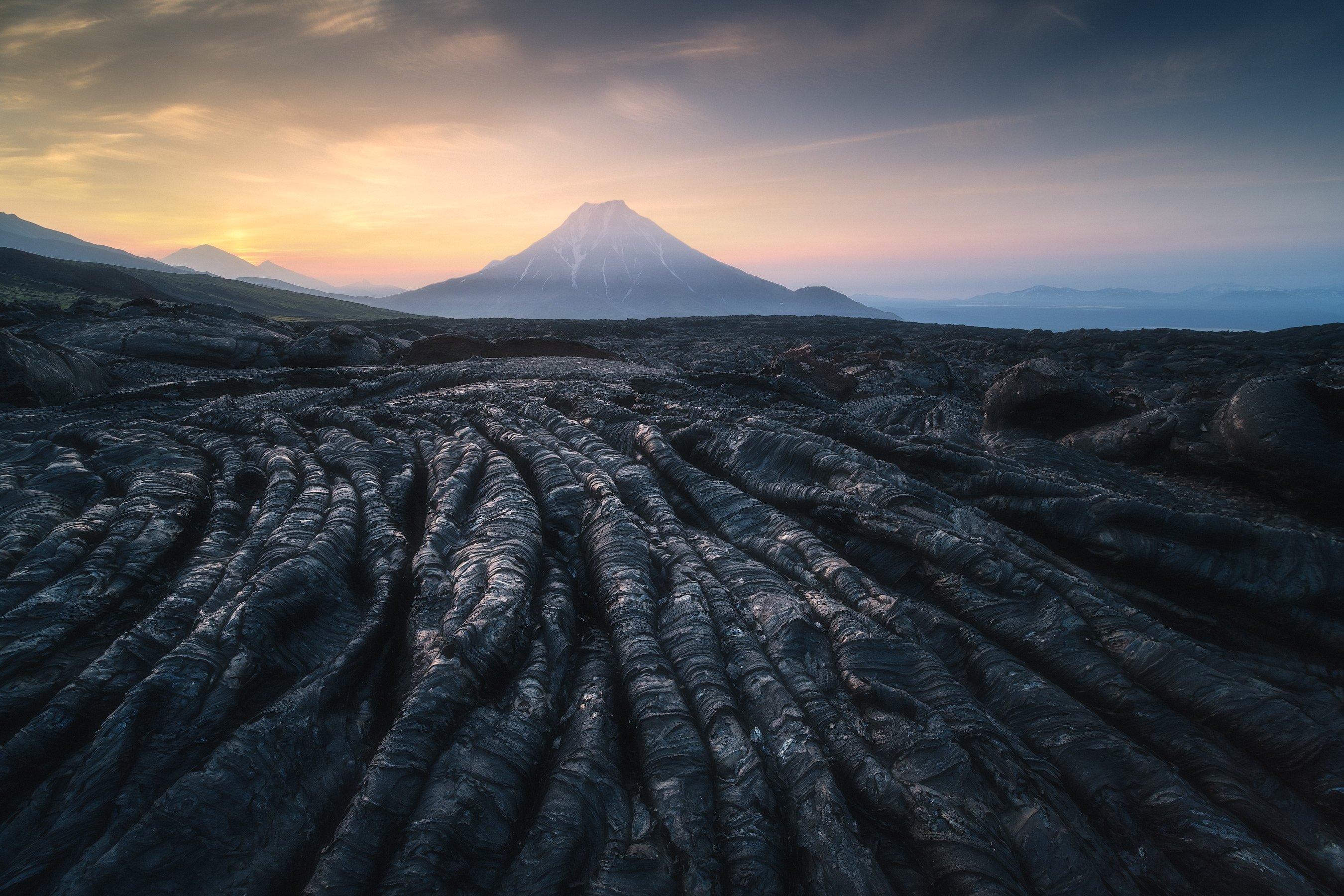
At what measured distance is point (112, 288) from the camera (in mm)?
58625

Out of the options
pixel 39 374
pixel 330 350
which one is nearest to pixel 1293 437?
pixel 39 374

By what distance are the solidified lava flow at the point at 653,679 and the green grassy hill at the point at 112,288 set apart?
37795 millimetres

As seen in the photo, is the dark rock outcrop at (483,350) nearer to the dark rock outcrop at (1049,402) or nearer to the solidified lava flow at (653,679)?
the solidified lava flow at (653,679)

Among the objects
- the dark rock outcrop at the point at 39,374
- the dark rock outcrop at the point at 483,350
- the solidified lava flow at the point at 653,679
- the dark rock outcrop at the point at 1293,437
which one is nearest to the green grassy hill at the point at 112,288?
the dark rock outcrop at the point at 39,374

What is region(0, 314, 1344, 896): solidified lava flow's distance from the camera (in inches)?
124

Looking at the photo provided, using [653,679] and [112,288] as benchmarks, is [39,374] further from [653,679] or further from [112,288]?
[112,288]

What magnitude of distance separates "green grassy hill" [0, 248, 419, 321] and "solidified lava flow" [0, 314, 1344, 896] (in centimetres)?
3780

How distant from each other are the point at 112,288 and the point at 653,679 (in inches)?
3278

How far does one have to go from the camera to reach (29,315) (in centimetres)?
2205

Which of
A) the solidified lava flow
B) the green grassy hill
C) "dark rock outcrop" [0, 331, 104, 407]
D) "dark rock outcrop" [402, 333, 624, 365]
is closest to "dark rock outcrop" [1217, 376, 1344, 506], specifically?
the solidified lava flow

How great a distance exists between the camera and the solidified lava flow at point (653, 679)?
10.3 feet

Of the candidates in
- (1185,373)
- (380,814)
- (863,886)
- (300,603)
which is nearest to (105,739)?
(300,603)

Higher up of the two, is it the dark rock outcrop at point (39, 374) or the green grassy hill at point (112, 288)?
the green grassy hill at point (112, 288)

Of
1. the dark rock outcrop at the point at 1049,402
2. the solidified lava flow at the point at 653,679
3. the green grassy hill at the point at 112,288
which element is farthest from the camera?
the green grassy hill at the point at 112,288
